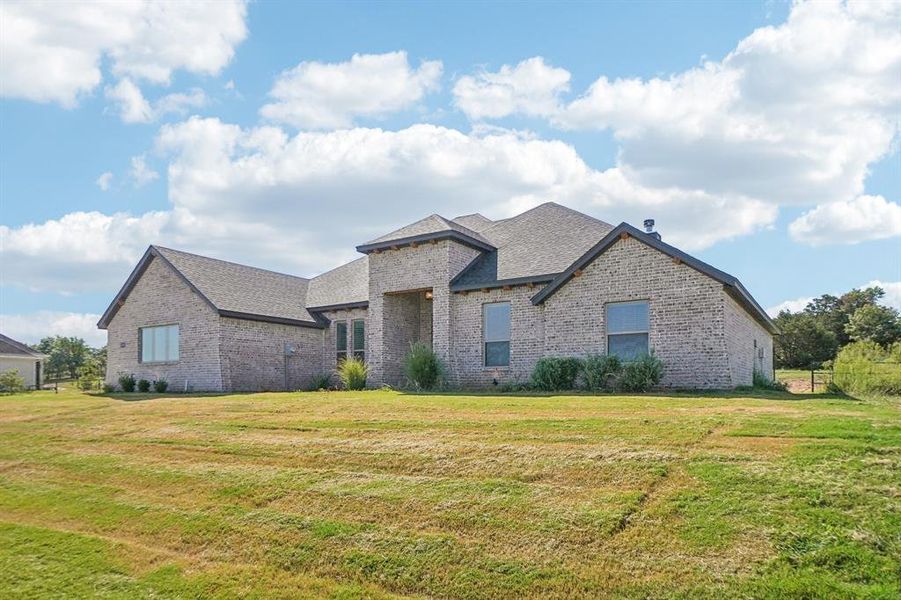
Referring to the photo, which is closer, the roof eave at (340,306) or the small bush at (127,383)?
the roof eave at (340,306)

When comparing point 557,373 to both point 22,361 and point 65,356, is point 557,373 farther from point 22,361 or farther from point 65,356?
point 65,356

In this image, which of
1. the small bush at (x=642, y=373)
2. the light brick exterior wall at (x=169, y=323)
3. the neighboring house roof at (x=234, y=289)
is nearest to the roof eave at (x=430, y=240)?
the neighboring house roof at (x=234, y=289)

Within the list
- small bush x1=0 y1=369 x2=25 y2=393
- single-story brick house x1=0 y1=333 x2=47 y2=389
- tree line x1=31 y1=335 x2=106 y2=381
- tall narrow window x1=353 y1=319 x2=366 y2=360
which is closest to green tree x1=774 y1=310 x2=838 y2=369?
tall narrow window x1=353 y1=319 x2=366 y2=360

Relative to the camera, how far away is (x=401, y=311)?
25922 millimetres

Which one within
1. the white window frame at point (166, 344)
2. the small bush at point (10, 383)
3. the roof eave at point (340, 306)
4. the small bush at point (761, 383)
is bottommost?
the small bush at point (10, 383)

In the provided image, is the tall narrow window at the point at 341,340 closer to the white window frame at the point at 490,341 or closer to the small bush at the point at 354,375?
the small bush at the point at 354,375

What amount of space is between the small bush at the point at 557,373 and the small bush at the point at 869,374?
303 inches

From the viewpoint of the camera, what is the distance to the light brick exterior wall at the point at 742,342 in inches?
727

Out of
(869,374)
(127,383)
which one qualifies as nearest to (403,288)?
(127,383)

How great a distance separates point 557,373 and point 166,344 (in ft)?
Result: 53.5

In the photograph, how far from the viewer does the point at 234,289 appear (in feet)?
93.1

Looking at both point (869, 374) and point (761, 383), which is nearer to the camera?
point (869, 374)

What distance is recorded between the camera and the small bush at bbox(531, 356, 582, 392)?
1952 centimetres

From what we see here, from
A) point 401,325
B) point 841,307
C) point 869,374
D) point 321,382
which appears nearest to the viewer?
point 869,374
